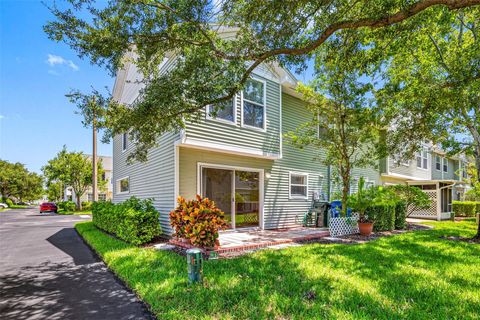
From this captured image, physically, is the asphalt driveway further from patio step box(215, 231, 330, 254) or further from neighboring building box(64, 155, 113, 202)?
neighboring building box(64, 155, 113, 202)

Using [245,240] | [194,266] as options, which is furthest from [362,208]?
[194,266]

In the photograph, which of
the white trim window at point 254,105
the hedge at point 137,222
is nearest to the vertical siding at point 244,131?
the white trim window at point 254,105

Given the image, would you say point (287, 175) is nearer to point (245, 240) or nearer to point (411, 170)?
point (245, 240)

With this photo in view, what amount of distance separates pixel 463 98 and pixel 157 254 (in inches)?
344

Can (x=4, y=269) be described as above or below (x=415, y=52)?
below

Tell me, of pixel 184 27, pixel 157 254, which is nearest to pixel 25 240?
pixel 157 254

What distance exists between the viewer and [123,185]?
14172mm

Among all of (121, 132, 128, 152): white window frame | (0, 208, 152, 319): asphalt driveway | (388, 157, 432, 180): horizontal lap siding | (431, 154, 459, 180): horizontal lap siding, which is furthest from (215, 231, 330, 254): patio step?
(431, 154, 459, 180): horizontal lap siding

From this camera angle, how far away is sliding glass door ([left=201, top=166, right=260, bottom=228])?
370 inches

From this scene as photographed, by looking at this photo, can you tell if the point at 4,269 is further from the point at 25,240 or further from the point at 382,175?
the point at 382,175

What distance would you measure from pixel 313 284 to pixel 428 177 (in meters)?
23.9

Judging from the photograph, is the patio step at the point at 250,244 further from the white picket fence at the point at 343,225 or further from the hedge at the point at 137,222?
the white picket fence at the point at 343,225

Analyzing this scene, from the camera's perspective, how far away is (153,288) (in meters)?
4.38

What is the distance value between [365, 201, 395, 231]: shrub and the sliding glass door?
442 cm
